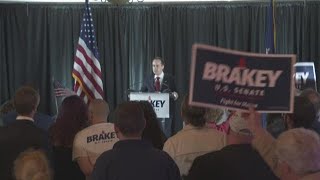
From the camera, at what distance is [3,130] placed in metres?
3.13

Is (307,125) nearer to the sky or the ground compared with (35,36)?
nearer to the ground

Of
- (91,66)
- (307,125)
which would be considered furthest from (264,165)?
(91,66)

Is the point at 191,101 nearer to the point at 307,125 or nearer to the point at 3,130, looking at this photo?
the point at 307,125

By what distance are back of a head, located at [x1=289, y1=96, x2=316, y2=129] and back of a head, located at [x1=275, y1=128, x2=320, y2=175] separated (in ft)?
3.15

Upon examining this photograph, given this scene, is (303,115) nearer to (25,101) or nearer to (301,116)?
(301,116)

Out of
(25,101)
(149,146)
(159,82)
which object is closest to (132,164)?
(149,146)

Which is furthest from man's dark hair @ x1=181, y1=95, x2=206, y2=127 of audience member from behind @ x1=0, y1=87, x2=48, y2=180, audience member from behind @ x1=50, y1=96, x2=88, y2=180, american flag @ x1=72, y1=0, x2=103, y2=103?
american flag @ x1=72, y1=0, x2=103, y2=103

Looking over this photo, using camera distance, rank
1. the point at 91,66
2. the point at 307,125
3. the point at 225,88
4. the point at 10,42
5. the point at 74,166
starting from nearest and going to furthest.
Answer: the point at 225,88
the point at 307,125
the point at 74,166
the point at 91,66
the point at 10,42

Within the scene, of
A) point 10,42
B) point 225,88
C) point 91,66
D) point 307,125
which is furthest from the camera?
point 10,42

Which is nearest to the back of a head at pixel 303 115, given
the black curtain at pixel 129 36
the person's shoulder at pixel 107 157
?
the person's shoulder at pixel 107 157

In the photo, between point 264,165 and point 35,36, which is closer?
point 264,165

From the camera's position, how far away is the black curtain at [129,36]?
393 inches

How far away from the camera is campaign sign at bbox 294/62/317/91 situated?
823 cm

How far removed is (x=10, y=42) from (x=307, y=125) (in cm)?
790
